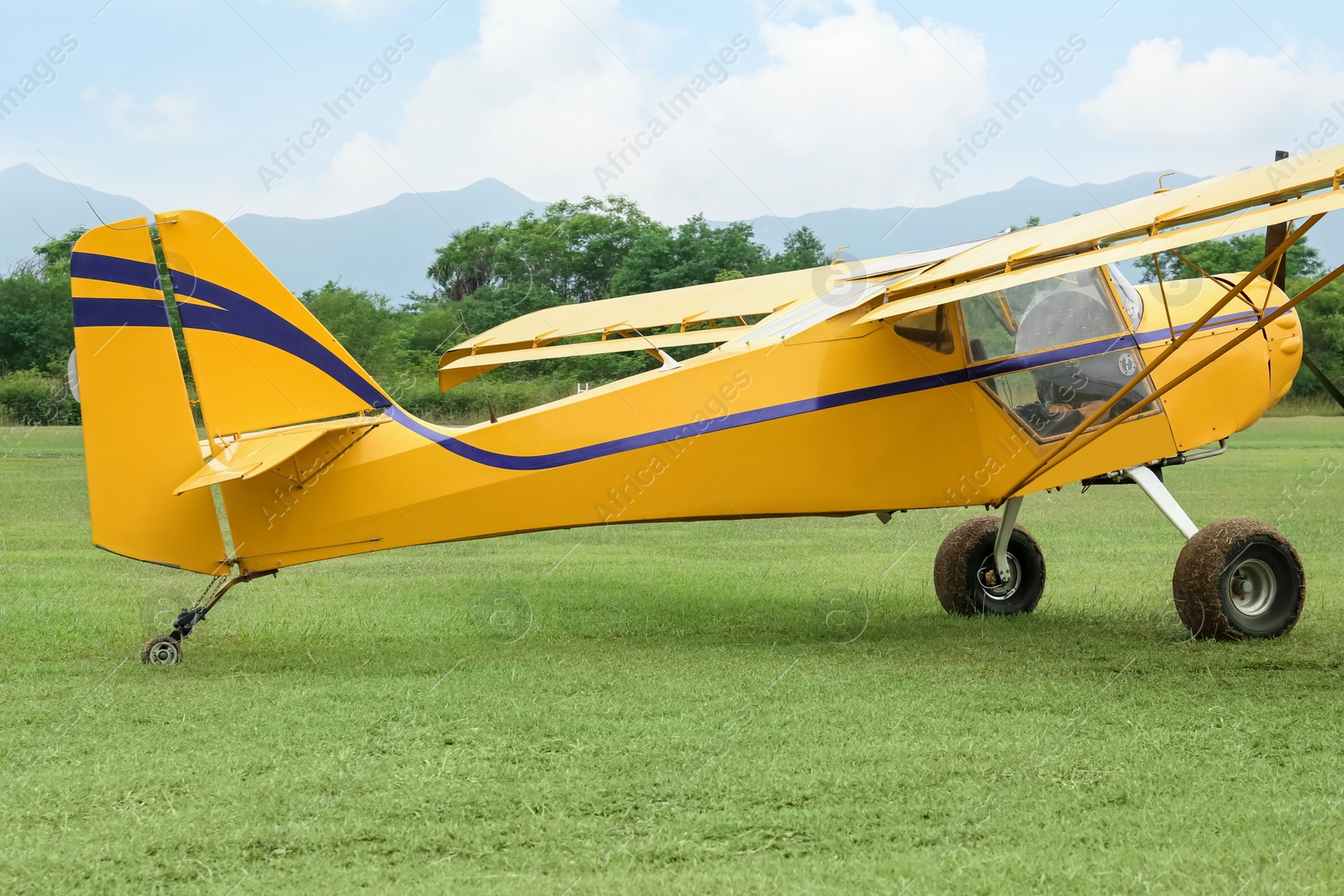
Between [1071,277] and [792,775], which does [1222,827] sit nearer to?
[792,775]

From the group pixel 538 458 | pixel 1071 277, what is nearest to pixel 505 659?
pixel 538 458

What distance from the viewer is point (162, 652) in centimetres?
676

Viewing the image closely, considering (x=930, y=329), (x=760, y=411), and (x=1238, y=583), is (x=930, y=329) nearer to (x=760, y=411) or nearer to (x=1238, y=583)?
(x=760, y=411)

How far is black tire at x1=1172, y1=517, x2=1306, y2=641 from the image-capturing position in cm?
704

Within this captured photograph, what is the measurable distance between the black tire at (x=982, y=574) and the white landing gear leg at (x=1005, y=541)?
0.11 m

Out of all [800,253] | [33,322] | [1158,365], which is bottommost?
[1158,365]

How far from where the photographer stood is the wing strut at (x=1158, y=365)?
245 inches

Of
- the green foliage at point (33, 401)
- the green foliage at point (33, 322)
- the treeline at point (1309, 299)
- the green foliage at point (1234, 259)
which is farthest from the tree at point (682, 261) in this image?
the green foliage at point (33, 322)

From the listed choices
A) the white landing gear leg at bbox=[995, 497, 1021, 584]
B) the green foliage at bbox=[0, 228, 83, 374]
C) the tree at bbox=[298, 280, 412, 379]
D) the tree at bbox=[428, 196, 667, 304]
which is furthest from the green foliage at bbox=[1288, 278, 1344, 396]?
the green foliage at bbox=[0, 228, 83, 374]

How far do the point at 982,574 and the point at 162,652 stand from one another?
5.76 metres

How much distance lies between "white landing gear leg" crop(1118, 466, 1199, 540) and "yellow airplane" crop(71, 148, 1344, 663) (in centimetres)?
3

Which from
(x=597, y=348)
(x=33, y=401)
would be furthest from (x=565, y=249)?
(x=597, y=348)

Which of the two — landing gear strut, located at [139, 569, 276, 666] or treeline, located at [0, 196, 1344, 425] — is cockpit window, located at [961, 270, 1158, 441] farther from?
treeline, located at [0, 196, 1344, 425]

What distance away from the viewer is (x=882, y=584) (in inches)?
398
